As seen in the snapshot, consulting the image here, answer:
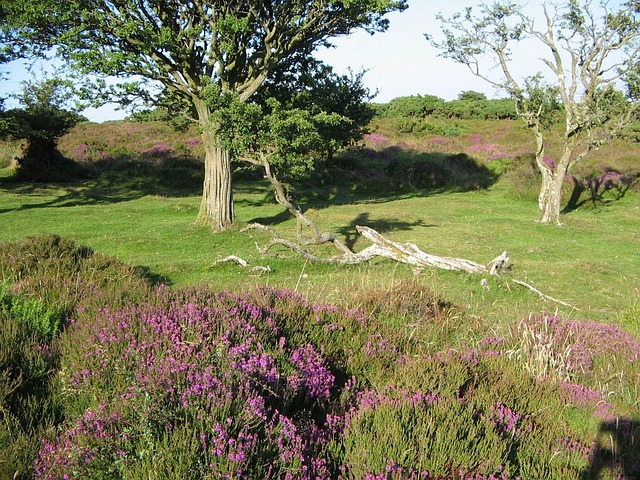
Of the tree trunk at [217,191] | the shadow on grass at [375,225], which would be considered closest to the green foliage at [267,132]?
the tree trunk at [217,191]

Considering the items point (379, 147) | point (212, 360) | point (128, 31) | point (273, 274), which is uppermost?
point (128, 31)

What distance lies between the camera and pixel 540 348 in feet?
22.8

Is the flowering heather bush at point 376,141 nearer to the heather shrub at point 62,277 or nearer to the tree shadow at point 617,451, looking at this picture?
the heather shrub at point 62,277

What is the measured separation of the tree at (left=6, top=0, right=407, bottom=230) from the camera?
1956 centimetres

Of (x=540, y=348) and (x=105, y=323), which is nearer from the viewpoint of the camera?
(x=105, y=323)

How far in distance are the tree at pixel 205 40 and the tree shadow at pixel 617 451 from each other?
16611 mm

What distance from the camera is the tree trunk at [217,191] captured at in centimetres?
2183

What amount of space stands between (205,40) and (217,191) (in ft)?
20.1

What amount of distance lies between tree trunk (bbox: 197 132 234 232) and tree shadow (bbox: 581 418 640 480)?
18.1 m

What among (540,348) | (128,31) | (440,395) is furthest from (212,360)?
(128,31)

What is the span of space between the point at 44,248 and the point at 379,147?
128 ft

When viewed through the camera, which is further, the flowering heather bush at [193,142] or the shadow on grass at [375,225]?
the flowering heather bush at [193,142]

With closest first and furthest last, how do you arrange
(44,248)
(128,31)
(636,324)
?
1. (636,324)
2. (44,248)
3. (128,31)

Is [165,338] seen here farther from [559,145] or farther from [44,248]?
[559,145]
